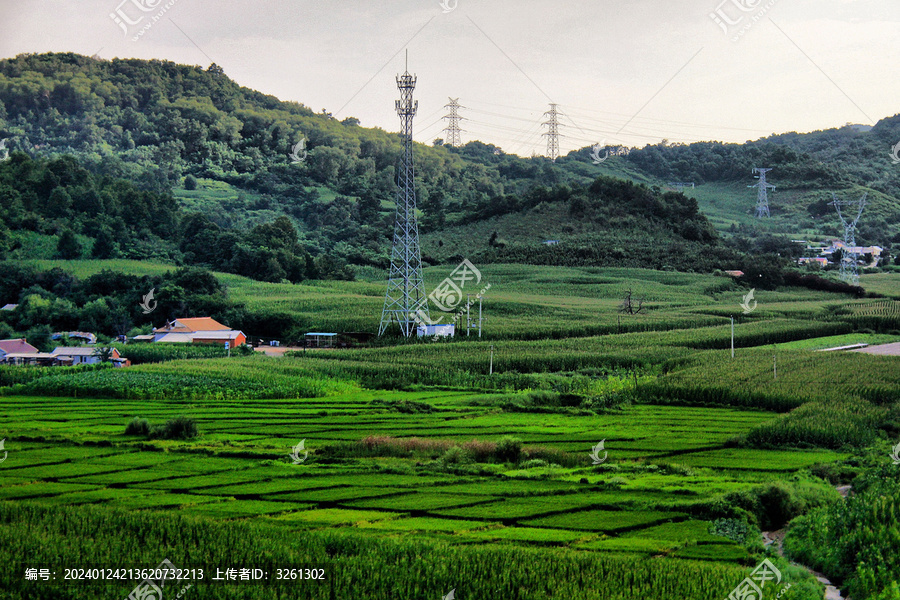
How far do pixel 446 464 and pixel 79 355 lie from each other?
104ft

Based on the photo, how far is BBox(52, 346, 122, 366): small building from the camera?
4944cm

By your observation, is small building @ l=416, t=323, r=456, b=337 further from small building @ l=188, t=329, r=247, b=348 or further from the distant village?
the distant village

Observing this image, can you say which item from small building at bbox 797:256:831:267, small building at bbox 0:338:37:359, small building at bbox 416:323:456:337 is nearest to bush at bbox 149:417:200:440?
small building at bbox 416:323:456:337

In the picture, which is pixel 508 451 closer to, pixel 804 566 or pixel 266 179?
pixel 804 566

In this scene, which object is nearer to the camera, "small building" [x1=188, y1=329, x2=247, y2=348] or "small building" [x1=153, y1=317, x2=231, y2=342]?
"small building" [x1=188, y1=329, x2=247, y2=348]

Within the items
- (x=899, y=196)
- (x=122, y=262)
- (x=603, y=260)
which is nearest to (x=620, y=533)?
(x=122, y=262)

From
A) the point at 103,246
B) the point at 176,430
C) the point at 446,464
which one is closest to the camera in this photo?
the point at 446,464

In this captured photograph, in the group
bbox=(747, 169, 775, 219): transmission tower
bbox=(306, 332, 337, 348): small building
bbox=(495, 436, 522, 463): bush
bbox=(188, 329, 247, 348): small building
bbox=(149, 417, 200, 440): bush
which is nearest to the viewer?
bbox=(495, 436, 522, 463): bush

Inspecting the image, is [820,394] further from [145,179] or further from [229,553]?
[145,179]

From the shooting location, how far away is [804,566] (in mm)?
18219

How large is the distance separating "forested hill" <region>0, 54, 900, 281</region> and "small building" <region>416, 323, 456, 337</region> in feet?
81.0

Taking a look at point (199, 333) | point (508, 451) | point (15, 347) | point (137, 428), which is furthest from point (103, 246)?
point (508, 451)

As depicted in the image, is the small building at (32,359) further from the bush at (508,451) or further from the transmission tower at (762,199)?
the transmission tower at (762,199)

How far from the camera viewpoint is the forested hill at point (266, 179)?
78.6m
